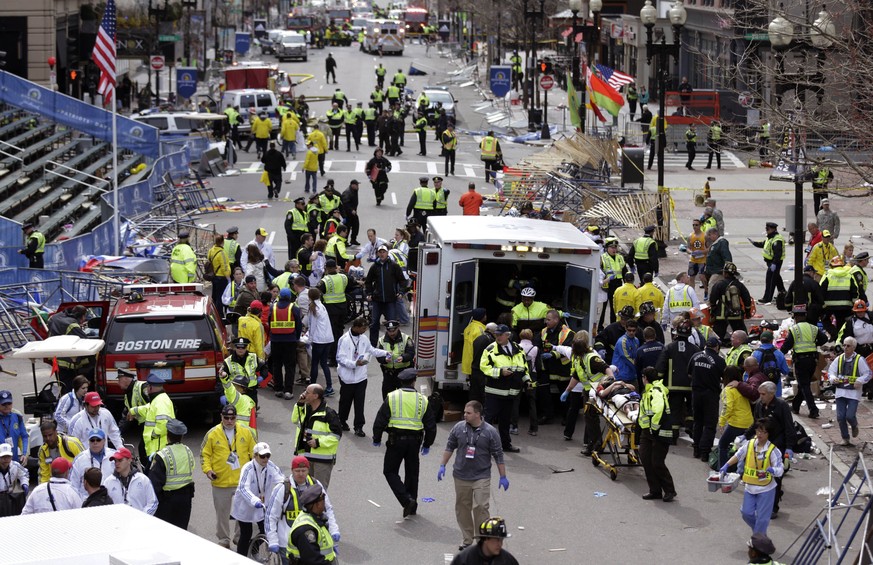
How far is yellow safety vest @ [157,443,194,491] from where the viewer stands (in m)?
12.5

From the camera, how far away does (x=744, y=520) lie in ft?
45.4

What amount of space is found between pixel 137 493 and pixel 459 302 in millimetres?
6919

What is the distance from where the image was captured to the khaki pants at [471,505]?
1327cm

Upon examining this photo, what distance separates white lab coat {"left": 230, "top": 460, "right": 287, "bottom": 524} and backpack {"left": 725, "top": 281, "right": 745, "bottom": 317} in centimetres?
1008

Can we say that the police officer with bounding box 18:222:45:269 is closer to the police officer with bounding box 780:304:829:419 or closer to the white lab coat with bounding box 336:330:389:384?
the white lab coat with bounding box 336:330:389:384

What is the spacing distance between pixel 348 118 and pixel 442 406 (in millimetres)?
28386

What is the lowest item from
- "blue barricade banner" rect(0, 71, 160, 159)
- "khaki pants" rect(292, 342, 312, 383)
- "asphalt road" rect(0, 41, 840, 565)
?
"asphalt road" rect(0, 41, 840, 565)

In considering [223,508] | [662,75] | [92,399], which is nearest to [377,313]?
[92,399]

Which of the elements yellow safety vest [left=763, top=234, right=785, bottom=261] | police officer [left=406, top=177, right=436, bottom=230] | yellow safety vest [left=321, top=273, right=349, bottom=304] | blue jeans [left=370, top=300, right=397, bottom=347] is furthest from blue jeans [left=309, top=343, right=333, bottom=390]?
police officer [left=406, top=177, right=436, bottom=230]

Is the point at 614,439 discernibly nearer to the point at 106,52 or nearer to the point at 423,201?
the point at 423,201

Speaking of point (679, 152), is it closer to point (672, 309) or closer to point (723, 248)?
point (723, 248)

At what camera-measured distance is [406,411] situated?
14055 millimetres

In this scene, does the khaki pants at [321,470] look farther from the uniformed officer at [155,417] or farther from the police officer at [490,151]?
the police officer at [490,151]

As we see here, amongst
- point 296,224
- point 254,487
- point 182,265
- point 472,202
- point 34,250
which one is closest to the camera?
point 254,487
